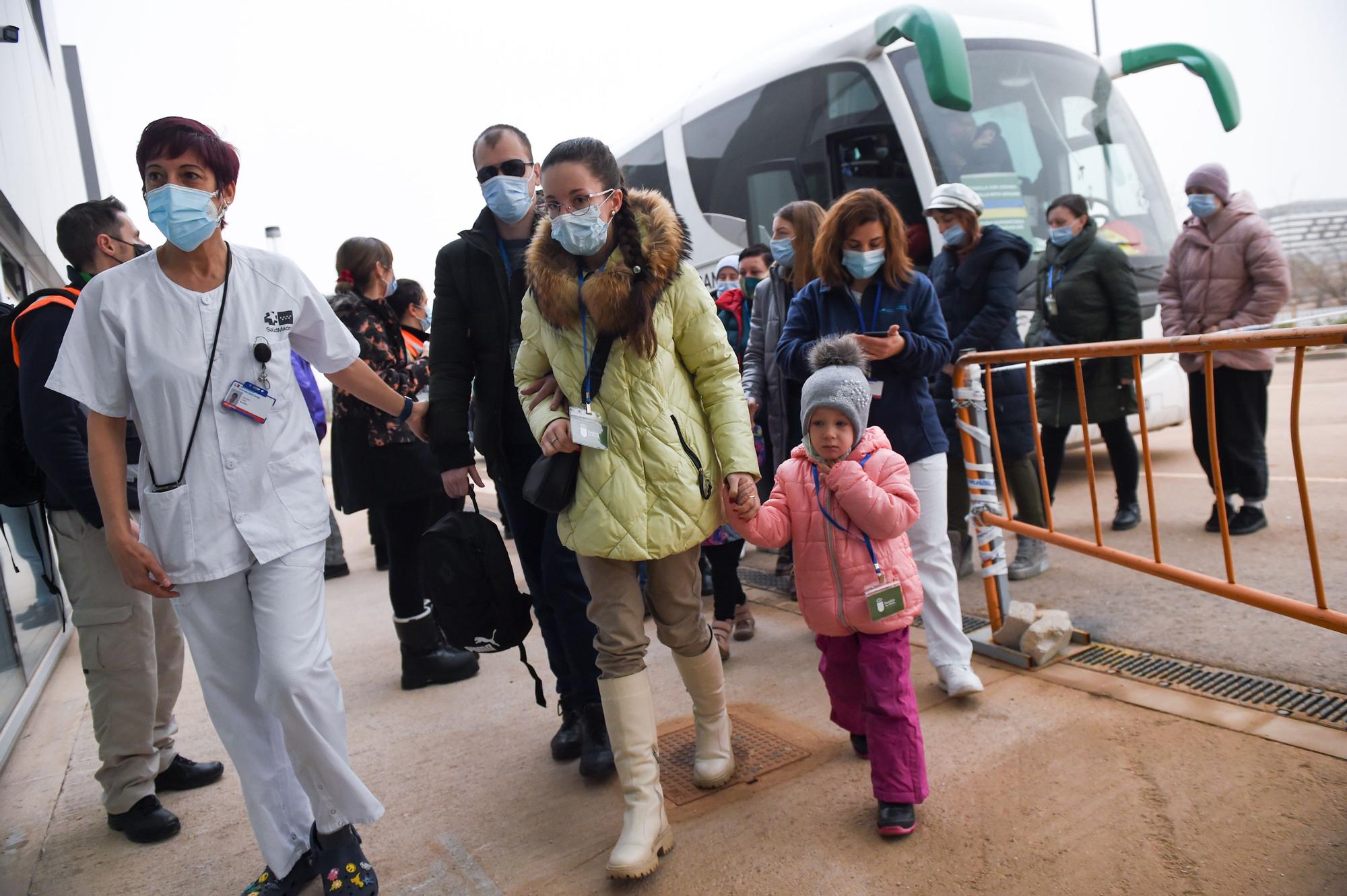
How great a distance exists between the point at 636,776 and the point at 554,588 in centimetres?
72

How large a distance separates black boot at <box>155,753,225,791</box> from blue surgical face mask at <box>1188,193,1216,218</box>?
18.6ft

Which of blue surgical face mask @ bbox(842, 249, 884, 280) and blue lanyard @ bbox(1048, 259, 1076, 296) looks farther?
blue lanyard @ bbox(1048, 259, 1076, 296)

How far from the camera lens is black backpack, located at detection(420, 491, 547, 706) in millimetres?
3102

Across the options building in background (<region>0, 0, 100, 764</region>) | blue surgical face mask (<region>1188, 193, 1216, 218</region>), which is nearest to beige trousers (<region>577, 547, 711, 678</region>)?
building in background (<region>0, 0, 100, 764</region>)

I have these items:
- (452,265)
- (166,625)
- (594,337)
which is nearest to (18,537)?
(166,625)

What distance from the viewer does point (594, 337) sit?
2.65m

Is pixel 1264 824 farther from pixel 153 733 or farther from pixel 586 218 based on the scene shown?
pixel 153 733

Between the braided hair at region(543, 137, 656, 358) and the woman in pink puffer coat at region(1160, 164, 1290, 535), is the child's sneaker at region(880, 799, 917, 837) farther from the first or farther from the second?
the woman in pink puffer coat at region(1160, 164, 1290, 535)

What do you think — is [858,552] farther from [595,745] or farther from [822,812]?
[595,745]

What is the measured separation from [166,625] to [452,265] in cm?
164

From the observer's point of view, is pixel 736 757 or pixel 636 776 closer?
pixel 636 776

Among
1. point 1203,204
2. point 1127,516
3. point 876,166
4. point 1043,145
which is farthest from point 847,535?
point 1043,145

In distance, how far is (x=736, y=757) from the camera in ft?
10.2

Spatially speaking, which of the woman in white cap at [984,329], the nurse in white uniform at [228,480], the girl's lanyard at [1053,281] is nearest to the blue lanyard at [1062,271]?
the girl's lanyard at [1053,281]
